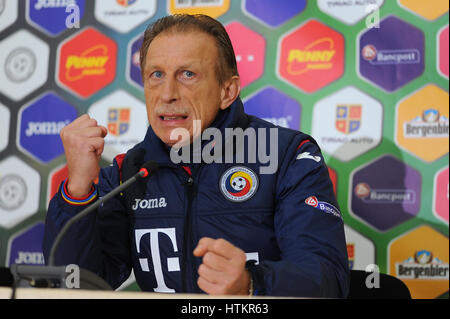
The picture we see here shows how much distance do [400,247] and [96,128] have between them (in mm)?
1391

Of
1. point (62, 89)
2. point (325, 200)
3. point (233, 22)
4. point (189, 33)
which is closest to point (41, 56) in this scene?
point (62, 89)

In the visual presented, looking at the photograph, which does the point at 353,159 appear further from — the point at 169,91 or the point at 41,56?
the point at 41,56

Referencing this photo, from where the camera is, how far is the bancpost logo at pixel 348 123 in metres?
2.15

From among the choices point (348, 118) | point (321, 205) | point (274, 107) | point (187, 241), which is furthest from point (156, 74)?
point (348, 118)

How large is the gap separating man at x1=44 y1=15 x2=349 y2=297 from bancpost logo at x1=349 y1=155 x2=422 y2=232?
85cm

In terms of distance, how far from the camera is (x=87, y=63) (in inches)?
96.6

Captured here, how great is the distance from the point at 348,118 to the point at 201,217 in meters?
1.09

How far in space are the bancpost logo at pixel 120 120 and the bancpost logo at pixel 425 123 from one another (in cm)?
109

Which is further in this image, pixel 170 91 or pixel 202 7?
pixel 202 7

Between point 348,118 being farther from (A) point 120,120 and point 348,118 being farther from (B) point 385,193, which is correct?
(A) point 120,120

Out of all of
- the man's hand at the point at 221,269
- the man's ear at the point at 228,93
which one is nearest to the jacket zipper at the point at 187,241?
the man's ear at the point at 228,93

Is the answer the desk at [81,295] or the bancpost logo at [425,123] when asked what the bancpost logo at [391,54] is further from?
the desk at [81,295]

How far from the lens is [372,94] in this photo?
7.13 feet

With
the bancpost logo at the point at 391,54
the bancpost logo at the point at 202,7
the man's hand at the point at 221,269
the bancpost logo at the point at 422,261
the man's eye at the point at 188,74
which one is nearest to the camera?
the man's hand at the point at 221,269
